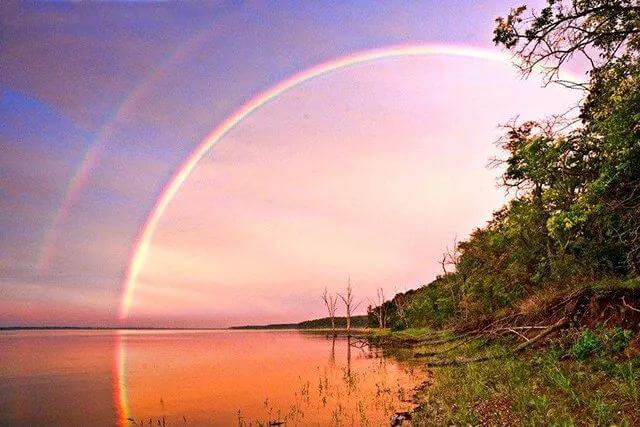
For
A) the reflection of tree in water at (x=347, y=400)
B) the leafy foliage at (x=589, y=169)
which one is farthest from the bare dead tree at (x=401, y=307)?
the reflection of tree in water at (x=347, y=400)

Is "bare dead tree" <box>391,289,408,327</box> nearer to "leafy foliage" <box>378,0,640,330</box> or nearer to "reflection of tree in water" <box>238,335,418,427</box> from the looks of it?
"leafy foliage" <box>378,0,640,330</box>

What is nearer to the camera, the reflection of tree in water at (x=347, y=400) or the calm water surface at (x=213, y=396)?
the reflection of tree in water at (x=347, y=400)

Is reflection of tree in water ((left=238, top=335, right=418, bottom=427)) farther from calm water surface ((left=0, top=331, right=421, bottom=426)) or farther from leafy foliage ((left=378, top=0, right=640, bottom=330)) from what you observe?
leafy foliage ((left=378, top=0, right=640, bottom=330))

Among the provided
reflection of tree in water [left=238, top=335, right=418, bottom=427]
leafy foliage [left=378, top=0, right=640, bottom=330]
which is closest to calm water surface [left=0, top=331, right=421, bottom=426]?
reflection of tree in water [left=238, top=335, right=418, bottom=427]

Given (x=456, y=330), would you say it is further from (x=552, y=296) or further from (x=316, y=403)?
(x=316, y=403)

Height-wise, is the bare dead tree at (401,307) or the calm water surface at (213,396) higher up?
the bare dead tree at (401,307)

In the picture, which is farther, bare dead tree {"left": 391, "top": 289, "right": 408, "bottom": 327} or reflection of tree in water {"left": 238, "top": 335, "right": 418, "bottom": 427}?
bare dead tree {"left": 391, "top": 289, "right": 408, "bottom": 327}

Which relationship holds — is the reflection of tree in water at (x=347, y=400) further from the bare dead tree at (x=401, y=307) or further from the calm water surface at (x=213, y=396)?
the bare dead tree at (x=401, y=307)

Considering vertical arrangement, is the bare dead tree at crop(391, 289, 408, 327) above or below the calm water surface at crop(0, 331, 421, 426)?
above

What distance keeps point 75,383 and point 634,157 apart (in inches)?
1315

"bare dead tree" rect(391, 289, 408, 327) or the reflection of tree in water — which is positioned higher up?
"bare dead tree" rect(391, 289, 408, 327)

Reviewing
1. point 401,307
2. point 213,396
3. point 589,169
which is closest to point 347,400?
point 213,396

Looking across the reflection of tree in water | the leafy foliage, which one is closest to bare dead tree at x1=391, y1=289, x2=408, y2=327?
the leafy foliage

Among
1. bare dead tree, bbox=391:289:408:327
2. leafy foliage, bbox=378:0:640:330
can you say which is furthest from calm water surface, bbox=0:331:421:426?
bare dead tree, bbox=391:289:408:327
